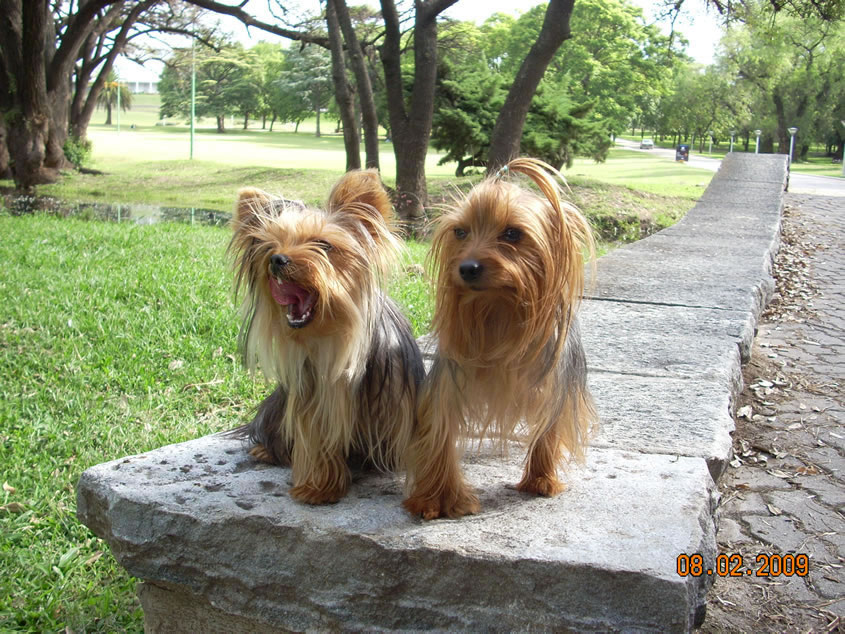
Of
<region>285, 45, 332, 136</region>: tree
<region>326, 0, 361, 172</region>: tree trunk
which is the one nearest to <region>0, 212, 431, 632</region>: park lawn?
<region>326, 0, 361, 172</region>: tree trunk

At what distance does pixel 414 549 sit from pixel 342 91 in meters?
13.7

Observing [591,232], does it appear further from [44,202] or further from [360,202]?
[44,202]

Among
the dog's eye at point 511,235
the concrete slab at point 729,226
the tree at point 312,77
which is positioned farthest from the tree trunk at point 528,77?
the tree at point 312,77

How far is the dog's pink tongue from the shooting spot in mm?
2455

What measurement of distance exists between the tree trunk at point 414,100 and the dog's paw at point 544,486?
35.0 feet

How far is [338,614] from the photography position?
246 cm

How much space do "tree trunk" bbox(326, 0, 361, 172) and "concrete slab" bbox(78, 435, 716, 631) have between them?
41.2 feet

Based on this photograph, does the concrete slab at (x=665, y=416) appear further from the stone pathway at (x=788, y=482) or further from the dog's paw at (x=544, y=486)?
the dog's paw at (x=544, y=486)

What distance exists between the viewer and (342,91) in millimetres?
15078

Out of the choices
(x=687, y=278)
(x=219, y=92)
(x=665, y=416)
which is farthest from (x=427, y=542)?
(x=219, y=92)

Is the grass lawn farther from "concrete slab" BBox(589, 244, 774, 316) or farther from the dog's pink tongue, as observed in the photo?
"concrete slab" BBox(589, 244, 774, 316)

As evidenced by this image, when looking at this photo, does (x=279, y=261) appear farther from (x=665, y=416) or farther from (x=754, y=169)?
(x=754, y=169)

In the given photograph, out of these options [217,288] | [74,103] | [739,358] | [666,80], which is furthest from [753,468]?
[666,80]

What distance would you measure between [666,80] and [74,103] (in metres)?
49.0
